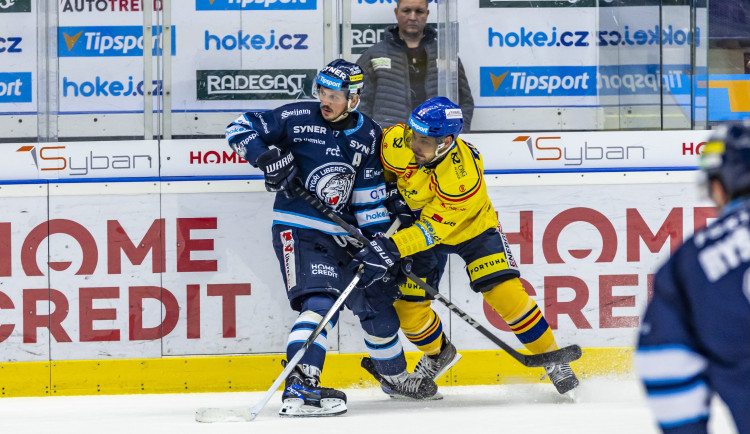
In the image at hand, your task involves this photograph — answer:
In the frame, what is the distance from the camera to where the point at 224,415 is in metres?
3.54

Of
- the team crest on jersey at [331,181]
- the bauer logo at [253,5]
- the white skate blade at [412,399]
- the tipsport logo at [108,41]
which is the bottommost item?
the white skate blade at [412,399]

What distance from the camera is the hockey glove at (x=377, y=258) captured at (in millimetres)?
3717

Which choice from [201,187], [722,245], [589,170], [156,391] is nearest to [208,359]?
[156,391]

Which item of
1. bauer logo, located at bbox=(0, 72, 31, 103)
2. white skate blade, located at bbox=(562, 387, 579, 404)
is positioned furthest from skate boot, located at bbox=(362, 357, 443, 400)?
bauer logo, located at bbox=(0, 72, 31, 103)

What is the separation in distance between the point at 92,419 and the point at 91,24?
5.92 ft

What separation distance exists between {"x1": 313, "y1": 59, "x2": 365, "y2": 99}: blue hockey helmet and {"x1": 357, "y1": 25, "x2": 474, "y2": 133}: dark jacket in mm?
710

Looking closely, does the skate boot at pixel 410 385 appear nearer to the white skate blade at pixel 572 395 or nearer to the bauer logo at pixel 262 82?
the white skate blade at pixel 572 395

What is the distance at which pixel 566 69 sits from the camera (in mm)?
4688

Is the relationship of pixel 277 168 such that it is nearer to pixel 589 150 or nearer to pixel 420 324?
pixel 420 324

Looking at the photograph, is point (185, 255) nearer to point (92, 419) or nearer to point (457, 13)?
point (92, 419)

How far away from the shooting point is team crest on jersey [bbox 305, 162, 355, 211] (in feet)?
12.8

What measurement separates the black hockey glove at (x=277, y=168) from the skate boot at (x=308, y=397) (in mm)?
655

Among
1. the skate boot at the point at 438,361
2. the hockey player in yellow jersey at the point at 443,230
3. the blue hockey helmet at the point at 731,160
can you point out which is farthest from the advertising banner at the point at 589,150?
the blue hockey helmet at the point at 731,160

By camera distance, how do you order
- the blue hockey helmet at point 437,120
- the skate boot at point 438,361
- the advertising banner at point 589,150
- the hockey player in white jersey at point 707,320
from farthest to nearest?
the advertising banner at point 589,150 → the skate boot at point 438,361 → the blue hockey helmet at point 437,120 → the hockey player in white jersey at point 707,320
